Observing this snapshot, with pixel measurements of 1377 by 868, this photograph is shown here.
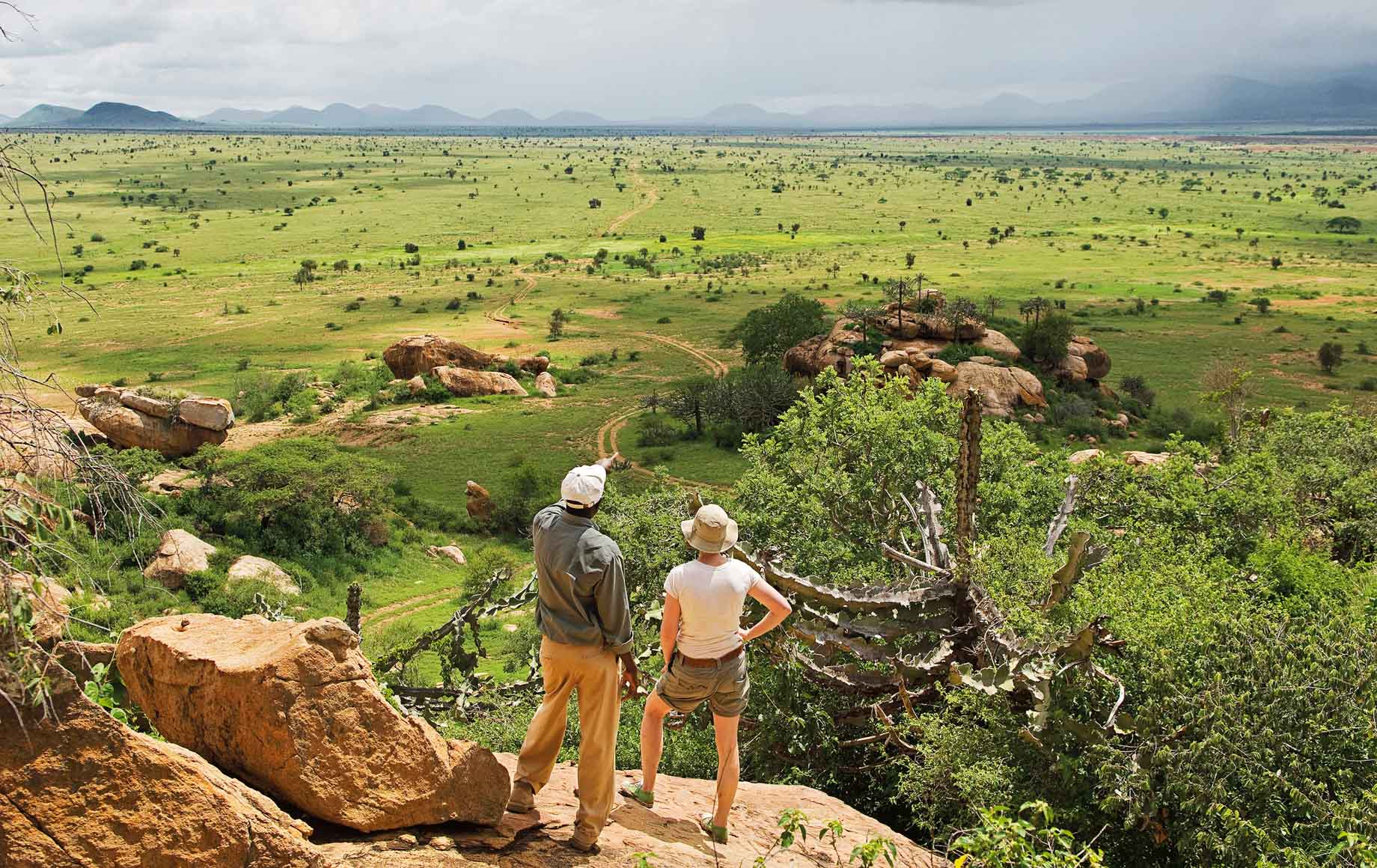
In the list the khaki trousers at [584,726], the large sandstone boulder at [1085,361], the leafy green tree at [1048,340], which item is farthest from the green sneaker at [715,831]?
the leafy green tree at [1048,340]

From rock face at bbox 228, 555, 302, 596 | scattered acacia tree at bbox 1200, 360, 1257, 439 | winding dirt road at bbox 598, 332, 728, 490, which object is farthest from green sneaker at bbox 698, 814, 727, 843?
A: winding dirt road at bbox 598, 332, 728, 490

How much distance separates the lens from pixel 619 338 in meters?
62.9

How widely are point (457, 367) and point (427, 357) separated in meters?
1.65

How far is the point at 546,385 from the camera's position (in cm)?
5141

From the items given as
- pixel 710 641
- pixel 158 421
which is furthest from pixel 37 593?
pixel 158 421

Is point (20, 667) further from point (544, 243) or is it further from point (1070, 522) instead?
point (544, 243)

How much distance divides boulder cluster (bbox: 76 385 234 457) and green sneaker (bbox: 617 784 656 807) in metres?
34.0

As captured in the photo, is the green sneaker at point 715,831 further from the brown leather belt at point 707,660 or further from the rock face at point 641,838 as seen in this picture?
the brown leather belt at point 707,660

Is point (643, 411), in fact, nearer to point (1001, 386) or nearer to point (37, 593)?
point (1001, 386)

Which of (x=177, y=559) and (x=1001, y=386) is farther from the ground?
(x=1001, y=386)

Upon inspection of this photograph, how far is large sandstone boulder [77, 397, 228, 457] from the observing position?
3575cm

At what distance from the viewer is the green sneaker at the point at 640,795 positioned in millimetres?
7266

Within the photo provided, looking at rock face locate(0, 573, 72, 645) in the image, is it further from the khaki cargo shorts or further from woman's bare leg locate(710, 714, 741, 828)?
woman's bare leg locate(710, 714, 741, 828)

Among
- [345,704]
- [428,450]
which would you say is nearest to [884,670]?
[345,704]
